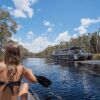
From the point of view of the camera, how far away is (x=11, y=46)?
5.46m

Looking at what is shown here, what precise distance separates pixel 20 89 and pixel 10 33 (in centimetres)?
6110

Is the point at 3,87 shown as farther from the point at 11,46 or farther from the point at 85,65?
the point at 85,65

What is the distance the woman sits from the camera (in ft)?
18.1

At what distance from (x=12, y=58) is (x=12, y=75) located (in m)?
0.35

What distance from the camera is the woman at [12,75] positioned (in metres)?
5.50

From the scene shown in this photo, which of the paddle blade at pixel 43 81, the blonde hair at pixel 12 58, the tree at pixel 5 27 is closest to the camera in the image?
the blonde hair at pixel 12 58

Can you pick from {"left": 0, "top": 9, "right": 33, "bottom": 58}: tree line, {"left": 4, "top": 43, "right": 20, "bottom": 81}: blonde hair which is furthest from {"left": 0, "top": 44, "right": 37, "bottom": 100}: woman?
{"left": 0, "top": 9, "right": 33, "bottom": 58}: tree line

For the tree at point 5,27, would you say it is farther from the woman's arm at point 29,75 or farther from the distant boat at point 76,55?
the woman's arm at point 29,75

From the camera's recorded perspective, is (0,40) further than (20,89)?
Yes

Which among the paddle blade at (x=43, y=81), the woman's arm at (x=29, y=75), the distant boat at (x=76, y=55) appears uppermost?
the distant boat at (x=76, y=55)

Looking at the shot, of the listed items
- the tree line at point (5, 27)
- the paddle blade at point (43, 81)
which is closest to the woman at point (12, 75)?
the paddle blade at point (43, 81)

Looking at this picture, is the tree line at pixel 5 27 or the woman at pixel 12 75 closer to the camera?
the woman at pixel 12 75

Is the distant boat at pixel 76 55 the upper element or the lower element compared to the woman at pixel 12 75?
upper

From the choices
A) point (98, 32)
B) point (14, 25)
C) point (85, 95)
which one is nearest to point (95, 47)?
point (98, 32)
